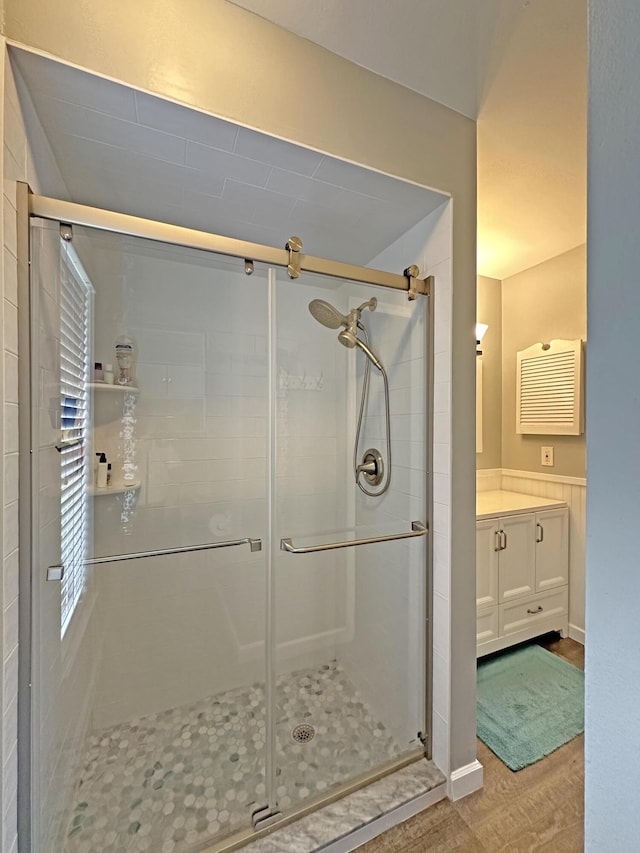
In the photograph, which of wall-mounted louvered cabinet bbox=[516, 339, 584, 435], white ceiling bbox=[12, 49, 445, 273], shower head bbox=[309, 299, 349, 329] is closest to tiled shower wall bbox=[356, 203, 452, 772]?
white ceiling bbox=[12, 49, 445, 273]

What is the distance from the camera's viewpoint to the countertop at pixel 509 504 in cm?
213

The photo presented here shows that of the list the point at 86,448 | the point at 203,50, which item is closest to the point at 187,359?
the point at 86,448

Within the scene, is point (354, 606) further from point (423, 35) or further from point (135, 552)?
point (423, 35)

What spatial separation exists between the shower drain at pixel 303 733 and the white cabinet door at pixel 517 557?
127cm

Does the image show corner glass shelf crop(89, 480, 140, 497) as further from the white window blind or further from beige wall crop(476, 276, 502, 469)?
beige wall crop(476, 276, 502, 469)

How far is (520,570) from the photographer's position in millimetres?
2197

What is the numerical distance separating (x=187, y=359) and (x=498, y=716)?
7.31 feet

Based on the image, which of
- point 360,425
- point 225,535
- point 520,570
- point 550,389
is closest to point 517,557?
point 520,570

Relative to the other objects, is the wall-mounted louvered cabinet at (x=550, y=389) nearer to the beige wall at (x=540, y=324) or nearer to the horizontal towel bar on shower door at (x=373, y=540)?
the beige wall at (x=540, y=324)

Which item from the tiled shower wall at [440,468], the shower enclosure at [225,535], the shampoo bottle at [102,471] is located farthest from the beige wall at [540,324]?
the shampoo bottle at [102,471]

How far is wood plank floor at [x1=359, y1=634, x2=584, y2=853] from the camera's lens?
3.92 ft

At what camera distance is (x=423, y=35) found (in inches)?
44.1

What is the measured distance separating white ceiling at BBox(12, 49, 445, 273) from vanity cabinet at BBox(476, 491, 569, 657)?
1671mm

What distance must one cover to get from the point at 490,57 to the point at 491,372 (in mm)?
2001
